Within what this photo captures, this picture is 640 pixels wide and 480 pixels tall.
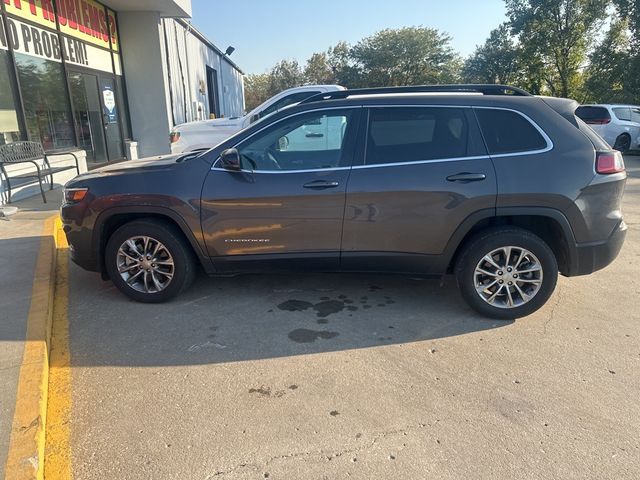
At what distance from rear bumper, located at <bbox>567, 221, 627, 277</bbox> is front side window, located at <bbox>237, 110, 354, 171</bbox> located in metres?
2.02

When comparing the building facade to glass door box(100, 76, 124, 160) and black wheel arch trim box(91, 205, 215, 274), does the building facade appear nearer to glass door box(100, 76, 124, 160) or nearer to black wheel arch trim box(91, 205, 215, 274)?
→ glass door box(100, 76, 124, 160)

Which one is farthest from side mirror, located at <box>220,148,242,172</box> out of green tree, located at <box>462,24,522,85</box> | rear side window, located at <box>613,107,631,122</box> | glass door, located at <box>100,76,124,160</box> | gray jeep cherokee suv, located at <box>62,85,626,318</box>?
green tree, located at <box>462,24,522,85</box>

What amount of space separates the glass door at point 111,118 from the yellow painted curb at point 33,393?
874 cm

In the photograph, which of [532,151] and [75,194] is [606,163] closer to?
[532,151]

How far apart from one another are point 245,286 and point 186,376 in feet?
5.26

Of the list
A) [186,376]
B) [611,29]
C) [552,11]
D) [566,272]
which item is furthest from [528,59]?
[186,376]

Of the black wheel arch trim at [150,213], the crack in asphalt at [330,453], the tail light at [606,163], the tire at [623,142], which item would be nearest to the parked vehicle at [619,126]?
the tire at [623,142]

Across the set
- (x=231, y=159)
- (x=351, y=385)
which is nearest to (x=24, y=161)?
(x=231, y=159)

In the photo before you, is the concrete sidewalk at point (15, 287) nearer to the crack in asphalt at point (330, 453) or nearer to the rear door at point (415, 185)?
the crack in asphalt at point (330, 453)

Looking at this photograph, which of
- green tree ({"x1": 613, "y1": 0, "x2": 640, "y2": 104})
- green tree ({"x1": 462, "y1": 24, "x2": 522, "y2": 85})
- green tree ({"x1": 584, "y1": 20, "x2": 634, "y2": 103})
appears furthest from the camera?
green tree ({"x1": 462, "y1": 24, "x2": 522, "y2": 85})

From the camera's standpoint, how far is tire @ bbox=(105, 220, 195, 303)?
404 centimetres

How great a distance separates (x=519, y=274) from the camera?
3.78m

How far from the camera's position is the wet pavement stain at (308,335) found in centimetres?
357

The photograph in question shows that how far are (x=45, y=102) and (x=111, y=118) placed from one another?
10.2ft
